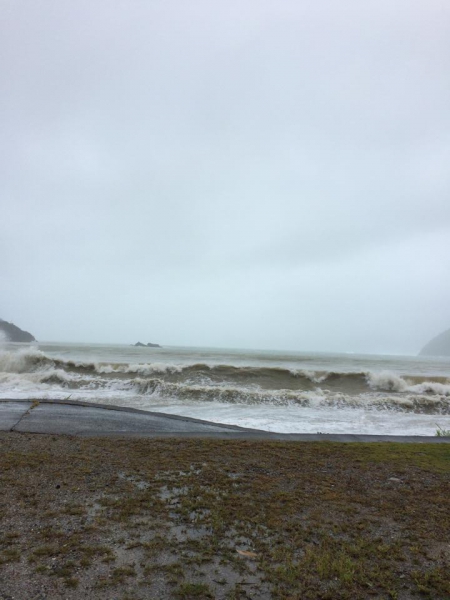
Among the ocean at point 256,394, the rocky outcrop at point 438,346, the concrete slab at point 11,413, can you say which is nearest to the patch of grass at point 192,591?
the concrete slab at point 11,413

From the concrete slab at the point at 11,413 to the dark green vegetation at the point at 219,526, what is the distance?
3.19 m

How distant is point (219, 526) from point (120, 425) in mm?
6958

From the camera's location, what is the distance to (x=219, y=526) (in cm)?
411

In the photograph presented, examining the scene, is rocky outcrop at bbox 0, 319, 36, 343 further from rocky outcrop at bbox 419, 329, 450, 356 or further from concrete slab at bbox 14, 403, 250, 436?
rocky outcrop at bbox 419, 329, 450, 356

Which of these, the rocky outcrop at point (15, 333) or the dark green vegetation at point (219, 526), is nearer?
the dark green vegetation at point (219, 526)

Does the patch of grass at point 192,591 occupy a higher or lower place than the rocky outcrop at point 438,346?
lower

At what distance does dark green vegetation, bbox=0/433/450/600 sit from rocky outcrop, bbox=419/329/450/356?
183 meters

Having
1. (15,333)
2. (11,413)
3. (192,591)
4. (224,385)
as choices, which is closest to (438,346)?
(15,333)

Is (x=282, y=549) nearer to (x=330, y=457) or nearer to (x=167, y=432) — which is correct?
(x=330, y=457)

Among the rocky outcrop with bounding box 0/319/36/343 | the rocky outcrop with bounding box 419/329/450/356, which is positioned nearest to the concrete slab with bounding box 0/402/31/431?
the rocky outcrop with bounding box 0/319/36/343

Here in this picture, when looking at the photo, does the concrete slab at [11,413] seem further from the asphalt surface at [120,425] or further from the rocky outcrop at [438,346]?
the rocky outcrop at [438,346]

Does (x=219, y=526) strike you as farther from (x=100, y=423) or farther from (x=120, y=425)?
(x=100, y=423)

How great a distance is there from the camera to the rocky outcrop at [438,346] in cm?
16651

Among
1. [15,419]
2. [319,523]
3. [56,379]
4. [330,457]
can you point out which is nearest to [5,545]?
[319,523]
